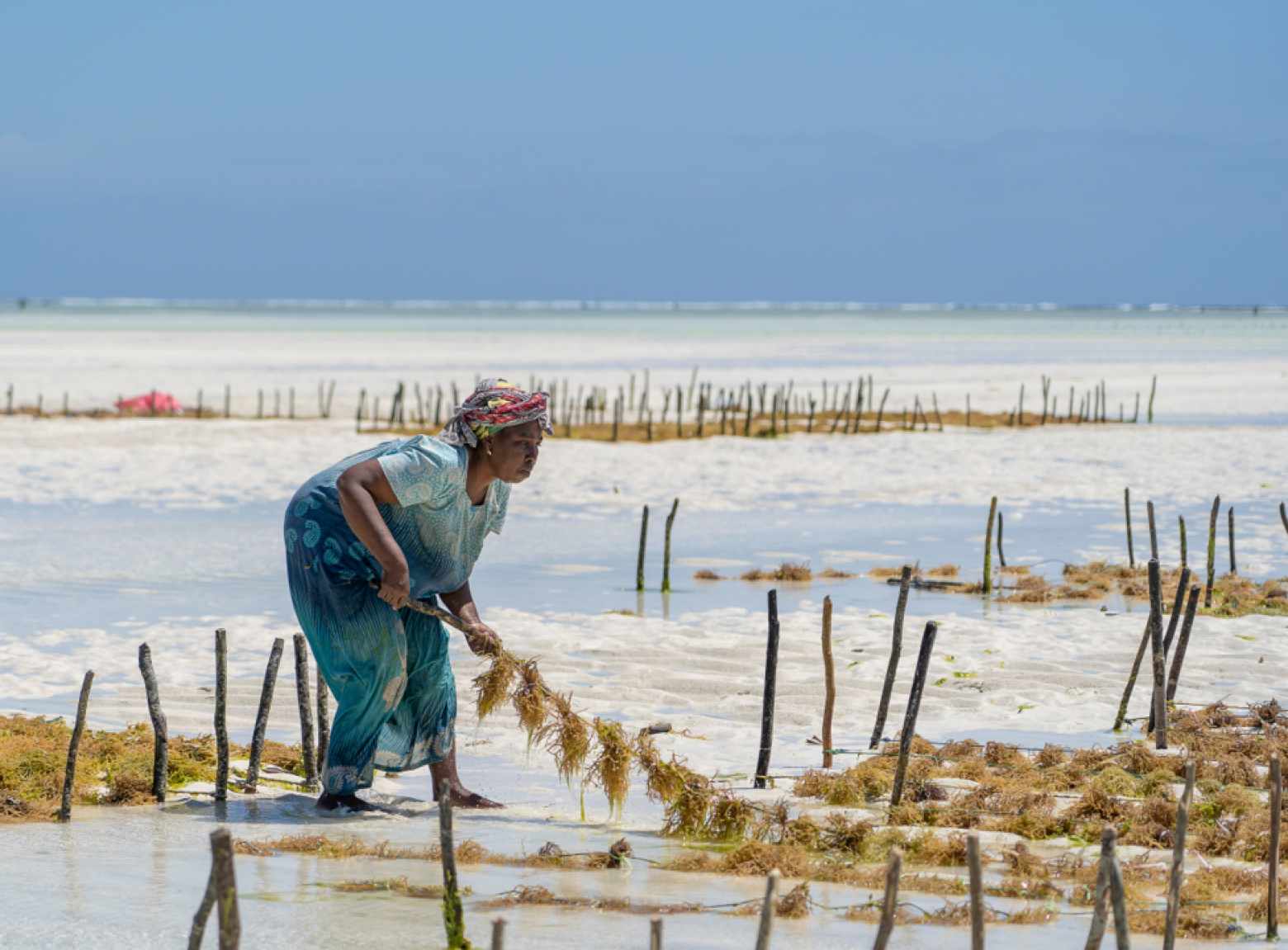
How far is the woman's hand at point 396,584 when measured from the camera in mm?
4195

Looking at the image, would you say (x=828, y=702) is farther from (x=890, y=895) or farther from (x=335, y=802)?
(x=890, y=895)

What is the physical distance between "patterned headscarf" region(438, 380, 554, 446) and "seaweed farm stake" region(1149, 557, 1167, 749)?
106 inches

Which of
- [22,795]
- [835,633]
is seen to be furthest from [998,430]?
[22,795]

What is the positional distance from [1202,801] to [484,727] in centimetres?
298

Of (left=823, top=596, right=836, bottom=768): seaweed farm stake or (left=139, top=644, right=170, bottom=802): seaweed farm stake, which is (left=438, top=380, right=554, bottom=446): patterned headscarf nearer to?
(left=139, top=644, right=170, bottom=802): seaweed farm stake

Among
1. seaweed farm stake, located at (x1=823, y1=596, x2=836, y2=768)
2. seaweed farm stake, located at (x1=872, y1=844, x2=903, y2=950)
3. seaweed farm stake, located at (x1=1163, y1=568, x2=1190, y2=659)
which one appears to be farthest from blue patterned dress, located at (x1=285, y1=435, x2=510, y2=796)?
seaweed farm stake, located at (x1=1163, y1=568, x2=1190, y2=659)

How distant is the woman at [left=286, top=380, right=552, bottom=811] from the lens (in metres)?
4.22

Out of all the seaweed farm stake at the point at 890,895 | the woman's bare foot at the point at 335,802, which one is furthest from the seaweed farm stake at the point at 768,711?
the seaweed farm stake at the point at 890,895

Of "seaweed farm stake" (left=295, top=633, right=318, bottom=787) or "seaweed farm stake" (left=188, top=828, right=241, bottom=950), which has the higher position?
"seaweed farm stake" (left=188, top=828, right=241, bottom=950)

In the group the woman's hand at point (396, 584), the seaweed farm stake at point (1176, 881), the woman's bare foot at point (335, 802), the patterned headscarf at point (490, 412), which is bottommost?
the woman's bare foot at point (335, 802)

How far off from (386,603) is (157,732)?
98cm

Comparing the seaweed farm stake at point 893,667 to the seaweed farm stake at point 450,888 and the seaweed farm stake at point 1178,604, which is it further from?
the seaweed farm stake at point 450,888

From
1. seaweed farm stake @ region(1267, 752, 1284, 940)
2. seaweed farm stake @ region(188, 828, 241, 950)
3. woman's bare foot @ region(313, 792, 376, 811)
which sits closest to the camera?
seaweed farm stake @ region(188, 828, 241, 950)

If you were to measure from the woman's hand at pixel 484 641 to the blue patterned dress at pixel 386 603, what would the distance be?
0.16 m
